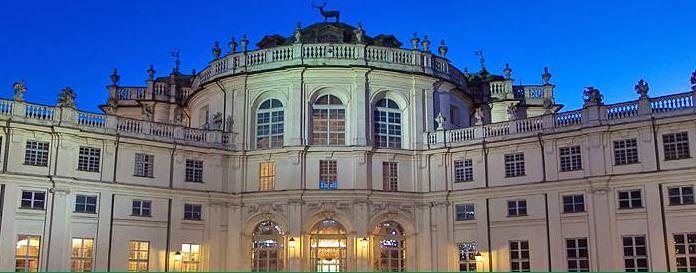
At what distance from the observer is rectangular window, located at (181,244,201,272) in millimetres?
42156

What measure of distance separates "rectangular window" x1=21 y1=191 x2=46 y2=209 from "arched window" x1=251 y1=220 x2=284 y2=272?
11345mm

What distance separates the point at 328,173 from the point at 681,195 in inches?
703

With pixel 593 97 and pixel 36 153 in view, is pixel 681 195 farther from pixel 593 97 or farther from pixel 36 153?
pixel 36 153

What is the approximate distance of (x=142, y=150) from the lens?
41.8m

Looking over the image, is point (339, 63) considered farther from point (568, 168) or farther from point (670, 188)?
point (670, 188)

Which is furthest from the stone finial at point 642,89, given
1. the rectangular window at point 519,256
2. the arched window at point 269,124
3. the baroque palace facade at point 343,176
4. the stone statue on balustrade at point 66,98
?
the stone statue on balustrade at point 66,98

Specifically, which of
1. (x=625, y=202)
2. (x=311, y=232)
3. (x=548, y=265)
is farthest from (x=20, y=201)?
(x=625, y=202)

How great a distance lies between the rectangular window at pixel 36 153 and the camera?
38.0 meters

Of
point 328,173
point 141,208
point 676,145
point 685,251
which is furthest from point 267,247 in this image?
point 676,145

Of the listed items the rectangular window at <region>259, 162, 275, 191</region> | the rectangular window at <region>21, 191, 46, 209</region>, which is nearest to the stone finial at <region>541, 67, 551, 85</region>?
the rectangular window at <region>259, 162, 275, 191</region>

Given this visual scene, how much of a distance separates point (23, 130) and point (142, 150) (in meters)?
6.16

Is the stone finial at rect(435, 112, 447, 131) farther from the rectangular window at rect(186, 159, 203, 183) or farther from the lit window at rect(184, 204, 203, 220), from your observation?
the lit window at rect(184, 204, 203, 220)

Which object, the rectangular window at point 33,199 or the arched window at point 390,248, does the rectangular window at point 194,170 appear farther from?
the arched window at point 390,248

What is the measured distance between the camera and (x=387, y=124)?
1793 inches
